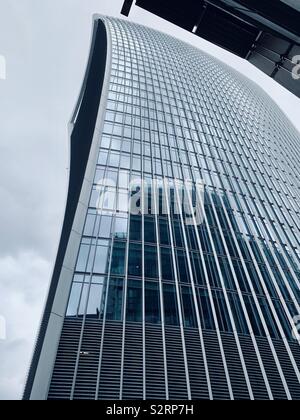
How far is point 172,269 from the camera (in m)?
23.3

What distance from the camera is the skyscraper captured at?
16438 mm

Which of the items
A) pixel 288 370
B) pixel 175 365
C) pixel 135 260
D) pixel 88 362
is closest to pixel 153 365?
pixel 175 365

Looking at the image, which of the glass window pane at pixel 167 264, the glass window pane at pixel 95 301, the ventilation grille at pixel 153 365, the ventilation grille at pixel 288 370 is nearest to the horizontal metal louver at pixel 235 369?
the ventilation grille at pixel 153 365

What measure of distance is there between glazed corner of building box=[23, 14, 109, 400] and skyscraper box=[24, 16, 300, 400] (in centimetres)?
A: 14

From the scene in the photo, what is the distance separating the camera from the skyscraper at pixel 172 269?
16438mm

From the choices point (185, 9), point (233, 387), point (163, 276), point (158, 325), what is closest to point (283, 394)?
point (233, 387)

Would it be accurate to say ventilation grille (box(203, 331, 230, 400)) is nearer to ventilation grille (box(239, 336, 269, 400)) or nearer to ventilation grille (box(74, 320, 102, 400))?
ventilation grille (box(239, 336, 269, 400))

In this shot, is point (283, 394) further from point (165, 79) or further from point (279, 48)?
point (165, 79)

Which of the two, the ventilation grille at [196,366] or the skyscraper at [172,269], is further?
the skyscraper at [172,269]

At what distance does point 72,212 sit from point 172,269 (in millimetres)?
28310

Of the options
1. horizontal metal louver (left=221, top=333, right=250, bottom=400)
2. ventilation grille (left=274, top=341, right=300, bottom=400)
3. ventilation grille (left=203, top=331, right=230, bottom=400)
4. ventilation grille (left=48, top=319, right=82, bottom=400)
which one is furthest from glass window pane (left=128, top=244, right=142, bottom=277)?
ventilation grille (left=274, top=341, right=300, bottom=400)

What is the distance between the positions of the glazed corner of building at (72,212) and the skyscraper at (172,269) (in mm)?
140

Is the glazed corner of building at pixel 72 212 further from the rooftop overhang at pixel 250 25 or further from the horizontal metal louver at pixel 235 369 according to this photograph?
the rooftop overhang at pixel 250 25

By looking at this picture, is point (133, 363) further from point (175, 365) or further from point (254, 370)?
point (254, 370)
